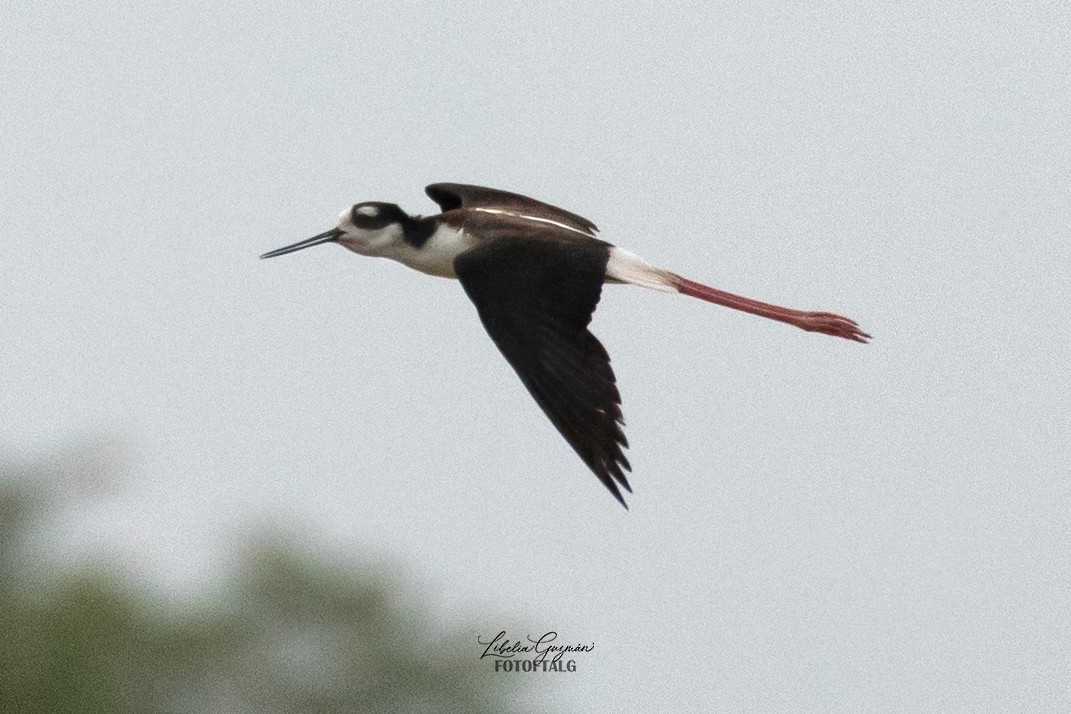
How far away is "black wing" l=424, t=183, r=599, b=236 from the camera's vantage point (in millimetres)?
9773

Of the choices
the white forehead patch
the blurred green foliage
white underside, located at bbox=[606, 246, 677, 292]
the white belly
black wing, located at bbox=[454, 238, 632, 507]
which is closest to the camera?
black wing, located at bbox=[454, 238, 632, 507]

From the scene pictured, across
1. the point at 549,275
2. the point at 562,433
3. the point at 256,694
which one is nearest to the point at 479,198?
the point at 549,275

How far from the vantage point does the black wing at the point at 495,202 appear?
9.77m

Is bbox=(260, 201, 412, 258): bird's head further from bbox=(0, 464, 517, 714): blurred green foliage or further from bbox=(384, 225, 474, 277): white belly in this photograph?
bbox=(0, 464, 517, 714): blurred green foliage

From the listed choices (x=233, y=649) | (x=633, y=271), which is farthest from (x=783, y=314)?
(x=233, y=649)

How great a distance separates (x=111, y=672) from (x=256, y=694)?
120 centimetres

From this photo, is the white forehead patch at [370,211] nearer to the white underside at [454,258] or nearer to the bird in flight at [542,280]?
the bird in flight at [542,280]

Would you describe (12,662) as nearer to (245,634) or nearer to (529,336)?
(245,634)

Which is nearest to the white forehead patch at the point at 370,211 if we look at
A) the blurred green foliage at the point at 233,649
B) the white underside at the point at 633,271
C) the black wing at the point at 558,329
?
the black wing at the point at 558,329

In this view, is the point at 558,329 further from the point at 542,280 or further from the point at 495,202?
the point at 495,202

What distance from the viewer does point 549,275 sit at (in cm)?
827

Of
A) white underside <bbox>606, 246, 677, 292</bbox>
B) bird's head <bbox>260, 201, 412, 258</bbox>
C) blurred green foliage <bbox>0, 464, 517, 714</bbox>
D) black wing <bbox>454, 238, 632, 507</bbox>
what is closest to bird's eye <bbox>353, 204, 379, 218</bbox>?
bird's head <bbox>260, 201, 412, 258</bbox>

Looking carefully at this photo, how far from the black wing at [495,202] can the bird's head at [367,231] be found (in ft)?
1.25

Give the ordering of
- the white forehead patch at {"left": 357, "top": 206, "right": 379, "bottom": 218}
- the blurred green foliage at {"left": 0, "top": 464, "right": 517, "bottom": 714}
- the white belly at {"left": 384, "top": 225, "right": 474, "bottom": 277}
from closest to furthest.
Answer: the white belly at {"left": 384, "top": 225, "right": 474, "bottom": 277} → the white forehead patch at {"left": 357, "top": 206, "right": 379, "bottom": 218} → the blurred green foliage at {"left": 0, "top": 464, "right": 517, "bottom": 714}
